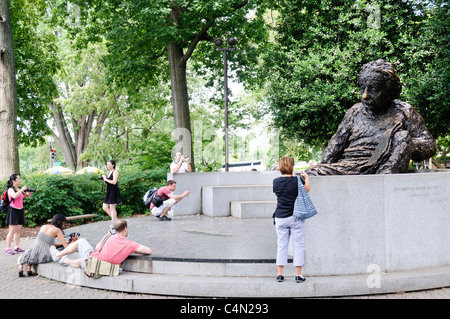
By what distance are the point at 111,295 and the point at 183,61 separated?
45.1 ft

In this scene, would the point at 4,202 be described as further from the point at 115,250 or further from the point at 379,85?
the point at 379,85

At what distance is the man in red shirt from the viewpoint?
11195 mm

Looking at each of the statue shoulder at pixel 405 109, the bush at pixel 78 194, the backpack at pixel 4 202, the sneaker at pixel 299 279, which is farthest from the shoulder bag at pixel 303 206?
the bush at pixel 78 194

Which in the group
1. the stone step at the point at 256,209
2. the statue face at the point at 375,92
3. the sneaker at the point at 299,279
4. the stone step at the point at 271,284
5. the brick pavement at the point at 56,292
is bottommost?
the brick pavement at the point at 56,292

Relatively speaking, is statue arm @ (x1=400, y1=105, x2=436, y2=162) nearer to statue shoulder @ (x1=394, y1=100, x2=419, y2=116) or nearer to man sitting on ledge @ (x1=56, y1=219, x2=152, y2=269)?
statue shoulder @ (x1=394, y1=100, x2=419, y2=116)

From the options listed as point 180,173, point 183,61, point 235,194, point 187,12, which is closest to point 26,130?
point 183,61

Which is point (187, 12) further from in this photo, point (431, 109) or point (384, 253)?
point (384, 253)

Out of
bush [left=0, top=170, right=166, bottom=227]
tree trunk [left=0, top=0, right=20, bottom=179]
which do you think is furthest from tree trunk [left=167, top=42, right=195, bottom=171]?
tree trunk [left=0, top=0, right=20, bottom=179]

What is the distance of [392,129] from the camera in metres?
7.13

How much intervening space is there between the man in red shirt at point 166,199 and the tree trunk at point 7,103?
19.6ft

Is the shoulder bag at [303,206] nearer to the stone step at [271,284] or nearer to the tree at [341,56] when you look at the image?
the stone step at [271,284]

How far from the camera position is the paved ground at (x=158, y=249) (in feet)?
19.4

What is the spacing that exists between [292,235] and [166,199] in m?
6.41

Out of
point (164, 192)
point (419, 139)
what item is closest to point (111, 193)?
point (164, 192)
